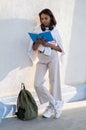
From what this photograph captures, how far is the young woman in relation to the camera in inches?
194

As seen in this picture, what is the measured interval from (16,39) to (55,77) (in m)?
0.78

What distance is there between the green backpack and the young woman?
0.15m

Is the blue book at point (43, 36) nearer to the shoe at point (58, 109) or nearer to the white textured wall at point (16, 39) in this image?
the white textured wall at point (16, 39)

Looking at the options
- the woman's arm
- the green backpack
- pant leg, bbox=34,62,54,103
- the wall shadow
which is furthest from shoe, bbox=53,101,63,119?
the woman's arm

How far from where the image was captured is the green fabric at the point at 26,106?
496 centimetres

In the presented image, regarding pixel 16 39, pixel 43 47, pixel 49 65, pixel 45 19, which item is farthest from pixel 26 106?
pixel 45 19

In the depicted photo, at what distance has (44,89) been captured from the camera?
5.07 m

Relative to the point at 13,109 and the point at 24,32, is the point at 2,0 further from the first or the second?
the point at 13,109

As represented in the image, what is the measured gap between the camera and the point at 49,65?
5086 millimetres

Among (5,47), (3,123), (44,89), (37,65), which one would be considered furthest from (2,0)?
(3,123)

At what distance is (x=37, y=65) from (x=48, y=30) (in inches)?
21.3

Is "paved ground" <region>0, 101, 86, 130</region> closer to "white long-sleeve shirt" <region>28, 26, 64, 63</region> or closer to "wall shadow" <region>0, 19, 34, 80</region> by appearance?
"wall shadow" <region>0, 19, 34, 80</region>

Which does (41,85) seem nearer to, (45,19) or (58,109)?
(58,109)

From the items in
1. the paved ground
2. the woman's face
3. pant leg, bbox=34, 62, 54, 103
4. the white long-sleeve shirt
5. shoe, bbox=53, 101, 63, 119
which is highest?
the woman's face
